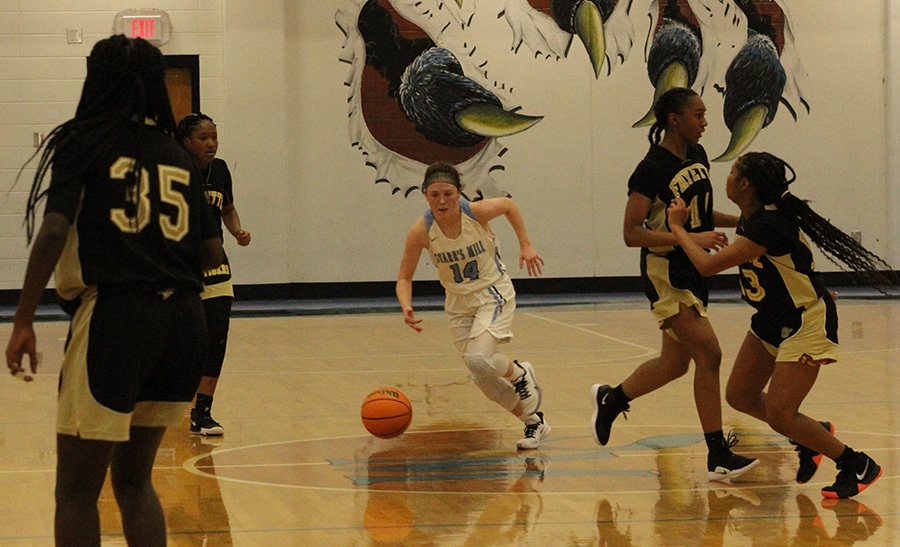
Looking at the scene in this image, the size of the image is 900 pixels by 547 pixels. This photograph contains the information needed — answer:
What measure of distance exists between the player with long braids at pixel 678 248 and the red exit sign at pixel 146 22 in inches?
412

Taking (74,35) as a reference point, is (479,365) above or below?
below

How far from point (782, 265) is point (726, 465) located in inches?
37.3

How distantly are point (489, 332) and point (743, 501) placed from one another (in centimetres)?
166

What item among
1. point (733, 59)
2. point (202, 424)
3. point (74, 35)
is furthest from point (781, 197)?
point (74, 35)

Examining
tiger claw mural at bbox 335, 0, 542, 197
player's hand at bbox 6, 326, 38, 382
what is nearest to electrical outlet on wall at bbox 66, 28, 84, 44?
tiger claw mural at bbox 335, 0, 542, 197

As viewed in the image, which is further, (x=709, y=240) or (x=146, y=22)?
(x=146, y=22)

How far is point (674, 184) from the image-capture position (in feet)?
17.5

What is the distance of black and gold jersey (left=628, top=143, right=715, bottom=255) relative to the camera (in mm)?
5328

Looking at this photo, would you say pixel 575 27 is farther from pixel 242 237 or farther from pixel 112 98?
pixel 112 98

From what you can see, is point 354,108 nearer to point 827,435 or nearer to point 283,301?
point 283,301

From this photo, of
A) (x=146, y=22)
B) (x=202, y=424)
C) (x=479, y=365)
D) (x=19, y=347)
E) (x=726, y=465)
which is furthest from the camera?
(x=146, y=22)

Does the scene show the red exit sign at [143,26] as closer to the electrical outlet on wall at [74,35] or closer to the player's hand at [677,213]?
the electrical outlet on wall at [74,35]

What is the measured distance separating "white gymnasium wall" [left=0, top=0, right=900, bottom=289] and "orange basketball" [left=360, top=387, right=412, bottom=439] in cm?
939

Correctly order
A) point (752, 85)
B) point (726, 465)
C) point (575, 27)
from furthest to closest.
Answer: point (752, 85) → point (575, 27) → point (726, 465)
